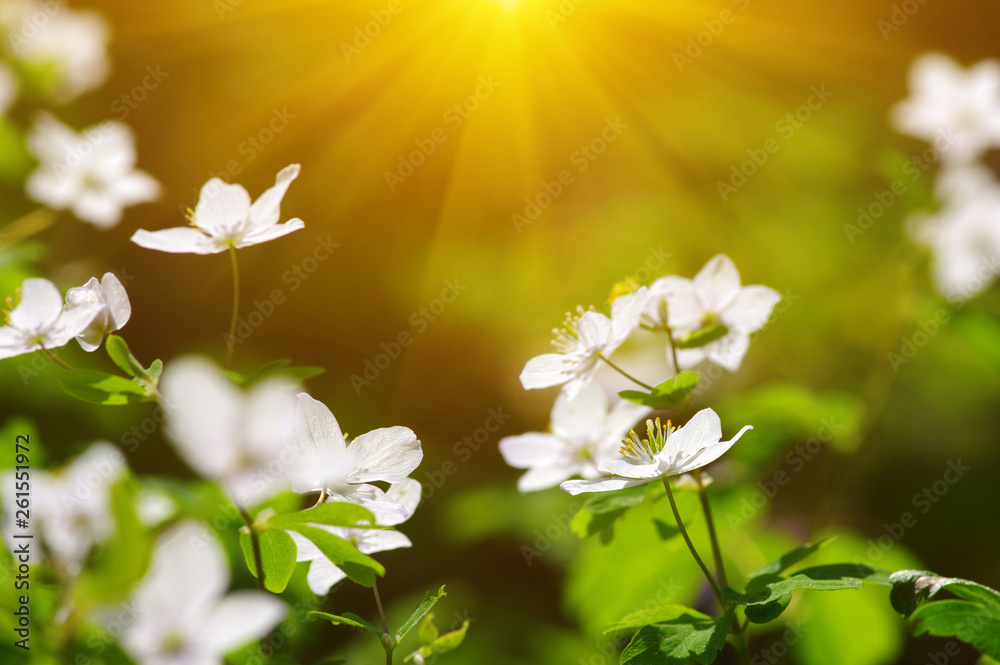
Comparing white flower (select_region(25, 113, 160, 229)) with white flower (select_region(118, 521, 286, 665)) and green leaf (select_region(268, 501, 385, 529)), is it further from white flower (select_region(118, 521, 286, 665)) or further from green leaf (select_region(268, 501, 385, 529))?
white flower (select_region(118, 521, 286, 665))

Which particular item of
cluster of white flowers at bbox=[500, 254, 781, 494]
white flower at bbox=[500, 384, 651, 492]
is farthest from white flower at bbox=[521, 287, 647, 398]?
white flower at bbox=[500, 384, 651, 492]

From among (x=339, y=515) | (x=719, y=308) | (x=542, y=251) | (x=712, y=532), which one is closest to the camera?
(x=339, y=515)

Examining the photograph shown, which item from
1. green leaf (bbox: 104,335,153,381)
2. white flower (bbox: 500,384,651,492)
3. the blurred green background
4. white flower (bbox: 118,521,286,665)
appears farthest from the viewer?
the blurred green background

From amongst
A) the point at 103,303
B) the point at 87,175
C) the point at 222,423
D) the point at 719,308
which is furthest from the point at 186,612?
the point at 87,175

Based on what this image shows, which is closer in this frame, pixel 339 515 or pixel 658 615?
pixel 339 515

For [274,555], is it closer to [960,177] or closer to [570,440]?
[570,440]

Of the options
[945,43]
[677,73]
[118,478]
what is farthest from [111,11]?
[945,43]
